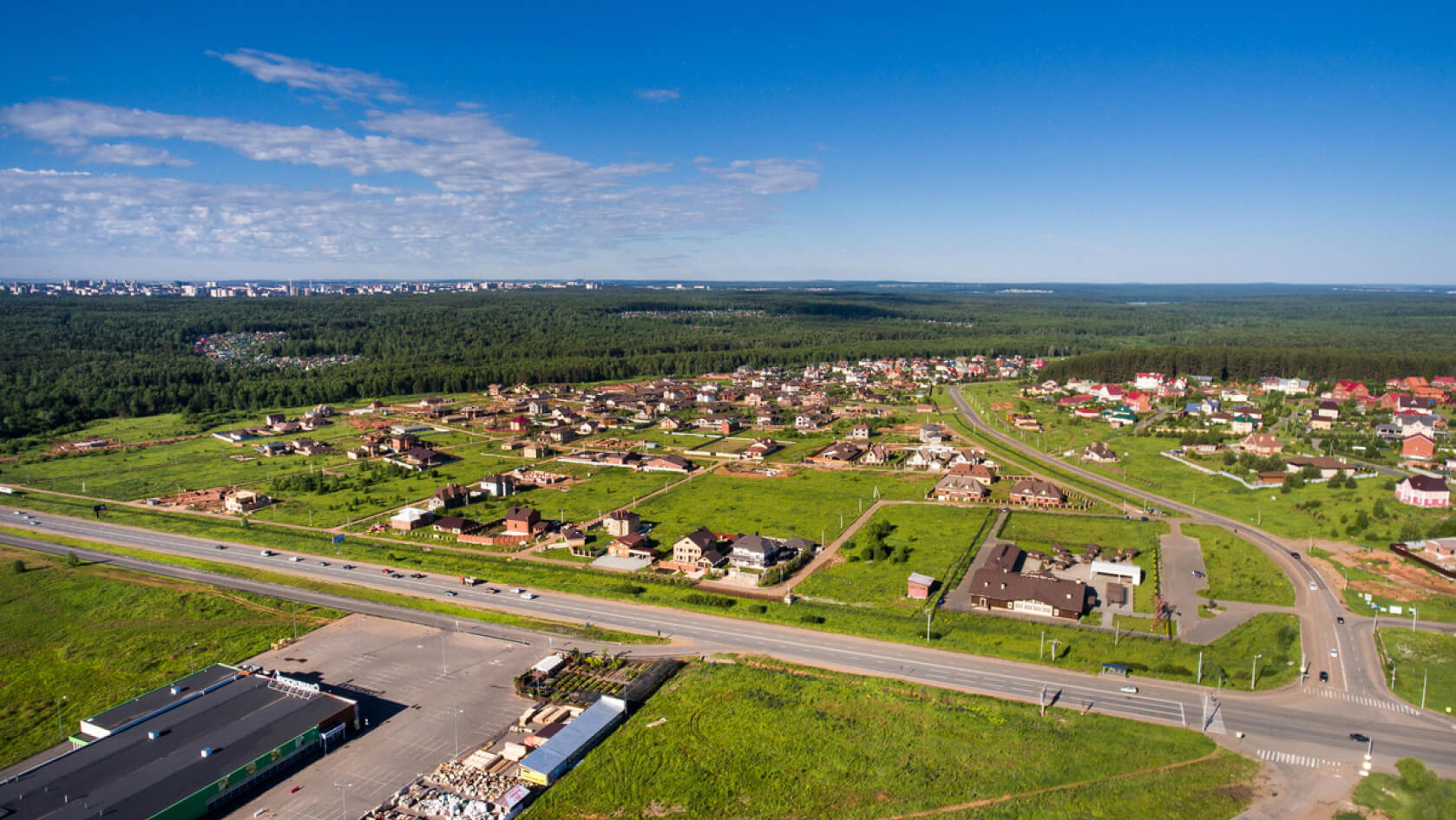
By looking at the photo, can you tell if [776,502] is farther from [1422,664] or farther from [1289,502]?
[1289,502]

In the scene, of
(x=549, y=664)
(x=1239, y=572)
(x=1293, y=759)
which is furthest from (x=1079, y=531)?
(x=549, y=664)

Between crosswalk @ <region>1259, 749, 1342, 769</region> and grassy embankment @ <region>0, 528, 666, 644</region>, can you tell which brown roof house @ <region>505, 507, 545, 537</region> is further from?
crosswalk @ <region>1259, 749, 1342, 769</region>

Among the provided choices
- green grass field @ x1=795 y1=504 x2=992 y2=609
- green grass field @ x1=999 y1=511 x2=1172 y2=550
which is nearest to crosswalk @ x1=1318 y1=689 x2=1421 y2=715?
green grass field @ x1=795 y1=504 x2=992 y2=609

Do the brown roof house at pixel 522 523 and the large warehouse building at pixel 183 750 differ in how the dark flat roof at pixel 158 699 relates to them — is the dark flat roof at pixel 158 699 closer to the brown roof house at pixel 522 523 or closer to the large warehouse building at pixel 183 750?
the large warehouse building at pixel 183 750

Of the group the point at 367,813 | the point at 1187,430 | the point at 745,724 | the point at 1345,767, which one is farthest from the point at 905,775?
the point at 1187,430

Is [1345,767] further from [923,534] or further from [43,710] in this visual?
[43,710]
